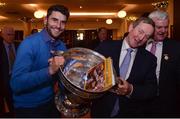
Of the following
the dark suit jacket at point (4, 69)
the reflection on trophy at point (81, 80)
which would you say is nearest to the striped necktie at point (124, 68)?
the reflection on trophy at point (81, 80)

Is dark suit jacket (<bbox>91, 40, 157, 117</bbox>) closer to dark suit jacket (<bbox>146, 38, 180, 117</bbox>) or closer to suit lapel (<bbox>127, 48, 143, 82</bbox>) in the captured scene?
suit lapel (<bbox>127, 48, 143, 82</bbox>)

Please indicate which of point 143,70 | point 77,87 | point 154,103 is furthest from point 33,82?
point 154,103

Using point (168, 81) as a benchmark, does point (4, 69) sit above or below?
below

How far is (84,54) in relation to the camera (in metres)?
1.22

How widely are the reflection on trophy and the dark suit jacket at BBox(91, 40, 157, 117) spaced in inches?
11.6

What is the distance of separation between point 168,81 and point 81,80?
2.95 ft

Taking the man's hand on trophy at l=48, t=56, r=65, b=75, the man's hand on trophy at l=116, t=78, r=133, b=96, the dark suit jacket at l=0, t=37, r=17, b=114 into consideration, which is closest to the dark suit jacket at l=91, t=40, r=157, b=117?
the man's hand on trophy at l=116, t=78, r=133, b=96

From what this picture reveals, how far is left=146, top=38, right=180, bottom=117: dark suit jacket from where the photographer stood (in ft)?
6.04

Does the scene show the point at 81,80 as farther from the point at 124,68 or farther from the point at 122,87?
the point at 124,68

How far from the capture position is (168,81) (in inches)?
72.7

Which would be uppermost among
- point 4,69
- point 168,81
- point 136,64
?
point 136,64

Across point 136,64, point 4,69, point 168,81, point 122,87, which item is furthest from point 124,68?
point 4,69

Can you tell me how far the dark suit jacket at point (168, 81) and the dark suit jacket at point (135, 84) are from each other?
237 mm

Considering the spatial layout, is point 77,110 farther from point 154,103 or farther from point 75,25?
point 75,25
